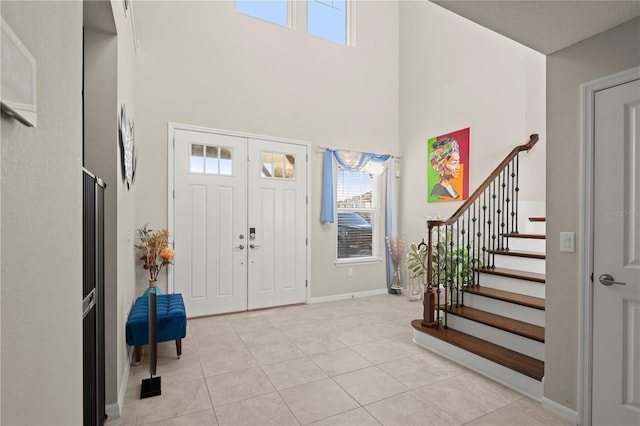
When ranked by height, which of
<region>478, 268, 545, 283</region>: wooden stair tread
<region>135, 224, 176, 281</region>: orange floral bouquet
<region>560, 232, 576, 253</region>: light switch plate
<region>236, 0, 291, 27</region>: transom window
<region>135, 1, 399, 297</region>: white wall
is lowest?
<region>478, 268, 545, 283</region>: wooden stair tread

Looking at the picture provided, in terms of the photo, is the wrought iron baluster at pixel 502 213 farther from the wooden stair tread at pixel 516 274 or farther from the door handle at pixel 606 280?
the door handle at pixel 606 280

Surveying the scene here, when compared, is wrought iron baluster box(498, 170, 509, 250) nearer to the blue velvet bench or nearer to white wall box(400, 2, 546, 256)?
white wall box(400, 2, 546, 256)

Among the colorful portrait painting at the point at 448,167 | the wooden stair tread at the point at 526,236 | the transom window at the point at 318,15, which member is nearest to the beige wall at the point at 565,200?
the wooden stair tread at the point at 526,236

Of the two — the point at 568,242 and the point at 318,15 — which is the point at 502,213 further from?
the point at 318,15

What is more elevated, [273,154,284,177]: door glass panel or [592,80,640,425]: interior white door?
[273,154,284,177]: door glass panel

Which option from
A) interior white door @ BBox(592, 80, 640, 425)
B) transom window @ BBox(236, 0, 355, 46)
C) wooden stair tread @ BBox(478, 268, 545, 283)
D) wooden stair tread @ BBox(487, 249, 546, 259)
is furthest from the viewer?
transom window @ BBox(236, 0, 355, 46)

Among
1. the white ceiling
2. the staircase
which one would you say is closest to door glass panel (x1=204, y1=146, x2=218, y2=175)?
the staircase

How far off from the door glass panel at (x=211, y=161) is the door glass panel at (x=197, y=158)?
0.06m

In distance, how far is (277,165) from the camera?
5.06m

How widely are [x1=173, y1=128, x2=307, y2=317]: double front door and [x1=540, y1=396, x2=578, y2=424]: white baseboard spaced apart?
11.2 feet

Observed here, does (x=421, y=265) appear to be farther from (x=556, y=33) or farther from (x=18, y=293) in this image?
(x=18, y=293)

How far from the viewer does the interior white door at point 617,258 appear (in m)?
1.94

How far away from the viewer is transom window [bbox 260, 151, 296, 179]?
4.96 m

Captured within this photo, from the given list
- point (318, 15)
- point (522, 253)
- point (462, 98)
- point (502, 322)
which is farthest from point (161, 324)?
point (318, 15)
